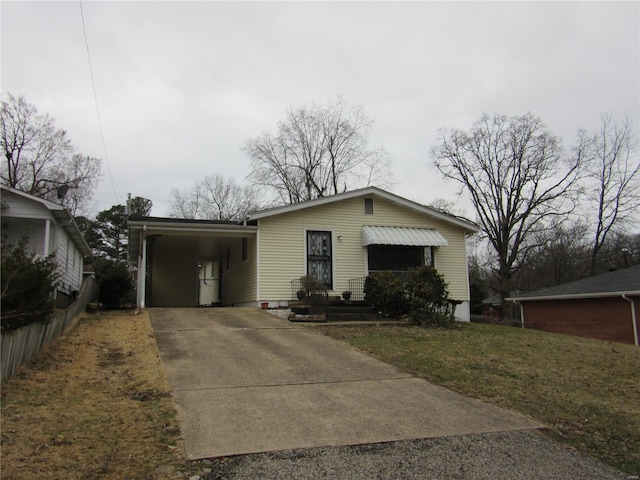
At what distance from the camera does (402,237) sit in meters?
17.3

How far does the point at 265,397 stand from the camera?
611cm

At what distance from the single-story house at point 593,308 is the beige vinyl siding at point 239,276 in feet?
45.1

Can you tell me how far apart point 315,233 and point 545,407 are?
11399 millimetres

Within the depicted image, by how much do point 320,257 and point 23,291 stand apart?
1098cm

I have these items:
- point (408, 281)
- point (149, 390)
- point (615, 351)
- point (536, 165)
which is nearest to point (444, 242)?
point (408, 281)

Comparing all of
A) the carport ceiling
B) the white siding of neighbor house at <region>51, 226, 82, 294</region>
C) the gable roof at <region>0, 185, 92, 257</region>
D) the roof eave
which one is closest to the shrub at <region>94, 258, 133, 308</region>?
the white siding of neighbor house at <region>51, 226, 82, 294</region>

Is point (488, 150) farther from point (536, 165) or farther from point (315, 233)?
point (315, 233)

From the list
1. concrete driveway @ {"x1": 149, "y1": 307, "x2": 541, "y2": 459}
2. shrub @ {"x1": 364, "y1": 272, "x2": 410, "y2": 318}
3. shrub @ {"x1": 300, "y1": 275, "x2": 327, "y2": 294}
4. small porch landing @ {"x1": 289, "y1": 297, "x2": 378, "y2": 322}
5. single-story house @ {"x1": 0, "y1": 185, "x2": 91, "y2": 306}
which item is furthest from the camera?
shrub @ {"x1": 300, "y1": 275, "x2": 327, "y2": 294}

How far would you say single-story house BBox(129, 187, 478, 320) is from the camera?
16.1 meters

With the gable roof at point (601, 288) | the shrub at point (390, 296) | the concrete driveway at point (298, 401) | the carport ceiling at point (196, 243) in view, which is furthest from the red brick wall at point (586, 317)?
the carport ceiling at point (196, 243)

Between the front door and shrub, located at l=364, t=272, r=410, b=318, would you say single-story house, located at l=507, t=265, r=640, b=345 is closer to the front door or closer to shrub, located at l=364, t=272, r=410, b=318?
shrub, located at l=364, t=272, r=410, b=318

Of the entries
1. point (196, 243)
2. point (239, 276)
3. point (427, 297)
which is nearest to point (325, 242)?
point (239, 276)

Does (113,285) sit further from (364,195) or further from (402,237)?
(402,237)

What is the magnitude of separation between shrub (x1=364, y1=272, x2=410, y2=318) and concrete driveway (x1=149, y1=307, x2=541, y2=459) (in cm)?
505
